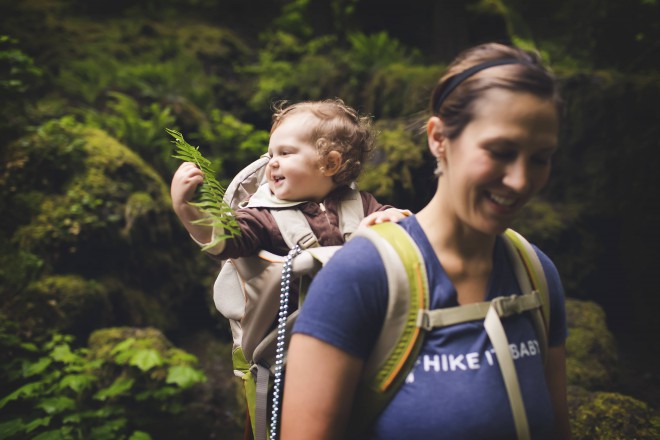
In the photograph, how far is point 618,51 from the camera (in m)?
7.78

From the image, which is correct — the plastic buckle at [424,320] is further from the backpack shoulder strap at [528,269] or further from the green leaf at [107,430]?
the green leaf at [107,430]

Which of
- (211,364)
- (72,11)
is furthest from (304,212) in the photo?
(72,11)

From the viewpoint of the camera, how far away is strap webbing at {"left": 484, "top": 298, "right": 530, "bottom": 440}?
127 cm

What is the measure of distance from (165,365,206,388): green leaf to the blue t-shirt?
3081 mm

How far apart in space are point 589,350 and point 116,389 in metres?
4.15

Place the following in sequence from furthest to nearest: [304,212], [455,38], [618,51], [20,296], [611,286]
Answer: [455,38]
[618,51]
[611,286]
[20,296]
[304,212]

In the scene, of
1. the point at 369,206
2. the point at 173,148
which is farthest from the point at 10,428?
the point at 173,148

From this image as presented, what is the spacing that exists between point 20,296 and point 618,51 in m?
8.81

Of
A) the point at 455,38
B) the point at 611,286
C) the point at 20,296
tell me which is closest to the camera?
the point at 20,296

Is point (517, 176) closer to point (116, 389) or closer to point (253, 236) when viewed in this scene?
point (253, 236)

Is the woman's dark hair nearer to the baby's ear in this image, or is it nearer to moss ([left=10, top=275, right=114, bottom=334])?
the baby's ear

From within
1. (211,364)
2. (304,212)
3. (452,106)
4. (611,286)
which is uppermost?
(452,106)

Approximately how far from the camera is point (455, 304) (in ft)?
4.37

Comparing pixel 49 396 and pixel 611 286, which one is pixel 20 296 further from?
pixel 611 286
